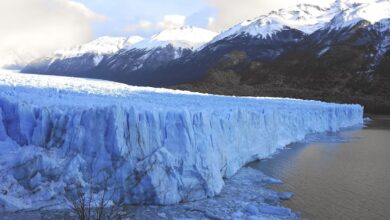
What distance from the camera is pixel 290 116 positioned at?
22062 mm

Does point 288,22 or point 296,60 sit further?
point 288,22

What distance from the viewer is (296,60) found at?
3789 inches

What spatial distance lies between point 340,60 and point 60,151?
278ft

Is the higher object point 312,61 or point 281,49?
point 281,49

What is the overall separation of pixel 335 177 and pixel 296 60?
85089 millimetres

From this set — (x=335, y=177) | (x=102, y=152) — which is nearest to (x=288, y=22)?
(x=335, y=177)

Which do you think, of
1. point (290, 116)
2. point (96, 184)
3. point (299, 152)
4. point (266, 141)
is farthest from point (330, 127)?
point (96, 184)

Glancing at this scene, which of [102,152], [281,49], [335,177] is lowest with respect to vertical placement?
[335,177]

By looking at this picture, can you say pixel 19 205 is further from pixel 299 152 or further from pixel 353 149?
pixel 353 149

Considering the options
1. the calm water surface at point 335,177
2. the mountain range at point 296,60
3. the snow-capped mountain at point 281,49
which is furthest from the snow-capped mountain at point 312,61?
the calm water surface at point 335,177

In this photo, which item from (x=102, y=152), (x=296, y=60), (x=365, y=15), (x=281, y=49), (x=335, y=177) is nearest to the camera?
(x=102, y=152)

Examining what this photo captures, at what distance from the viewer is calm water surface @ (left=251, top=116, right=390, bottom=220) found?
1050 cm

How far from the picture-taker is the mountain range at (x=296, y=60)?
248ft

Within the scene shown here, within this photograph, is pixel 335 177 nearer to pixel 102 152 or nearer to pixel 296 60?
pixel 102 152
